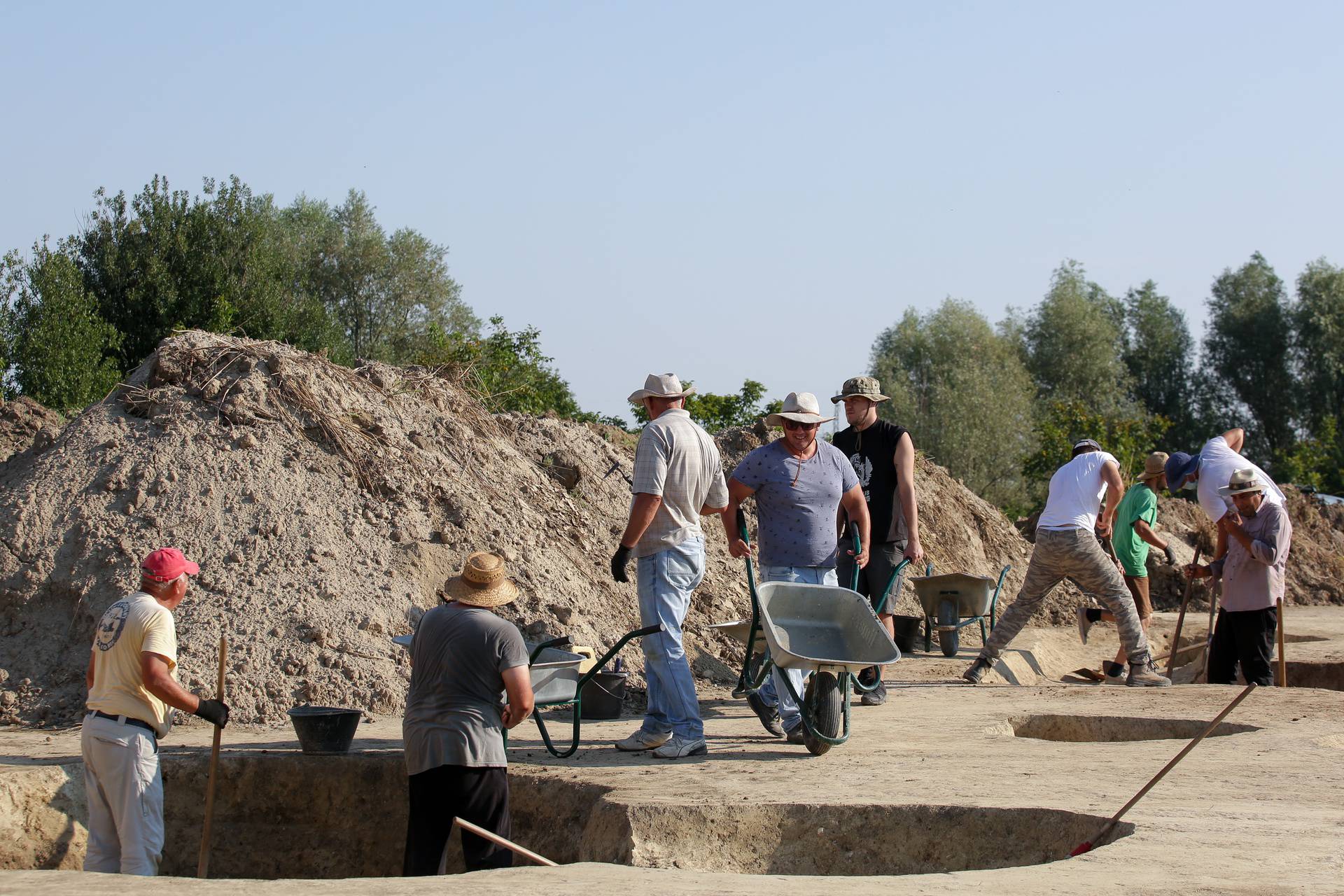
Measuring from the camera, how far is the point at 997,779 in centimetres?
545

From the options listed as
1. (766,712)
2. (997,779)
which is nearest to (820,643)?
A: (766,712)

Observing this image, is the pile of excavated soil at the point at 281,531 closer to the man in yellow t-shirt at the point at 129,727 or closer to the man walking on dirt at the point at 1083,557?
the man in yellow t-shirt at the point at 129,727

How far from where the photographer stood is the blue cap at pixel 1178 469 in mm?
9203

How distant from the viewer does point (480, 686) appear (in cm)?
499

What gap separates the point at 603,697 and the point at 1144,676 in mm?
3779

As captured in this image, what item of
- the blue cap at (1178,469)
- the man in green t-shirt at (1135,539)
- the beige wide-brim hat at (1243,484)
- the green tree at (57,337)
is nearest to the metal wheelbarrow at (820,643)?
the beige wide-brim hat at (1243,484)

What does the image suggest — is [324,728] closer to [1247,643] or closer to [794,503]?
[794,503]

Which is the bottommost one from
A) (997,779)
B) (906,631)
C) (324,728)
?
(997,779)

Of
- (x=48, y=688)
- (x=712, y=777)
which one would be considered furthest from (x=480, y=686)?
(x=48, y=688)

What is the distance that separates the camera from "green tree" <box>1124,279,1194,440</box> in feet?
156

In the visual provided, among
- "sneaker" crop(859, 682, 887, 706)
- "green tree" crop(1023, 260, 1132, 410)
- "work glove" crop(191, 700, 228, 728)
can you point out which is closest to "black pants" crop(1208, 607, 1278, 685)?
"sneaker" crop(859, 682, 887, 706)

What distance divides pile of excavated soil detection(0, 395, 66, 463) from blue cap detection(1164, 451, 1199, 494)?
1215cm

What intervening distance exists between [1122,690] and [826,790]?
12.6 feet

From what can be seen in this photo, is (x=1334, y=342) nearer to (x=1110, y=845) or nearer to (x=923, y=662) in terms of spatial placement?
(x=923, y=662)
